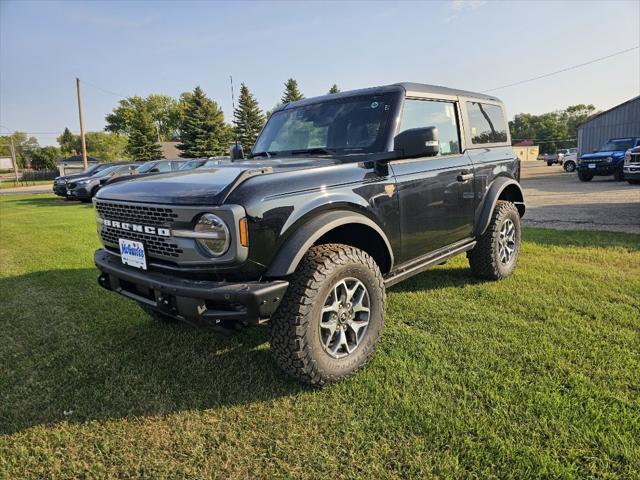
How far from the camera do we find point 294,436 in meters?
2.28

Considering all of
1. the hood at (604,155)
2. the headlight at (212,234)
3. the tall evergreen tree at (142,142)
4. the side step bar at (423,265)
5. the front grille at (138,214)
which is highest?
the tall evergreen tree at (142,142)

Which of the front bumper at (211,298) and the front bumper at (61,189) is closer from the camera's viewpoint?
the front bumper at (211,298)

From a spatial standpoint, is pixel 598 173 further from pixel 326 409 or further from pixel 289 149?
pixel 326 409

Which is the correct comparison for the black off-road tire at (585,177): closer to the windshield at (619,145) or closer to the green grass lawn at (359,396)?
the windshield at (619,145)

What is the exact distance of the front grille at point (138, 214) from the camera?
2.52 metres

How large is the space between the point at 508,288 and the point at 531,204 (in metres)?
8.09

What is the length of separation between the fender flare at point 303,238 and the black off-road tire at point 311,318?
0.13 metres

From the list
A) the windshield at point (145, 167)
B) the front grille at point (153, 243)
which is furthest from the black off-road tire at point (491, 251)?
the windshield at point (145, 167)

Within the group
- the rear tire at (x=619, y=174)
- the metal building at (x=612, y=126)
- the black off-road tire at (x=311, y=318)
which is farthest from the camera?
the metal building at (x=612, y=126)

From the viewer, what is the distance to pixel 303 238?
2.54m

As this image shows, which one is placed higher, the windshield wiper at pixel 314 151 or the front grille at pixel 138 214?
the windshield wiper at pixel 314 151

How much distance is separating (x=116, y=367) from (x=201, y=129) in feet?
127

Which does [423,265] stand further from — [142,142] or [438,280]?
[142,142]

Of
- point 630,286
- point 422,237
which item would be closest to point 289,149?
point 422,237
